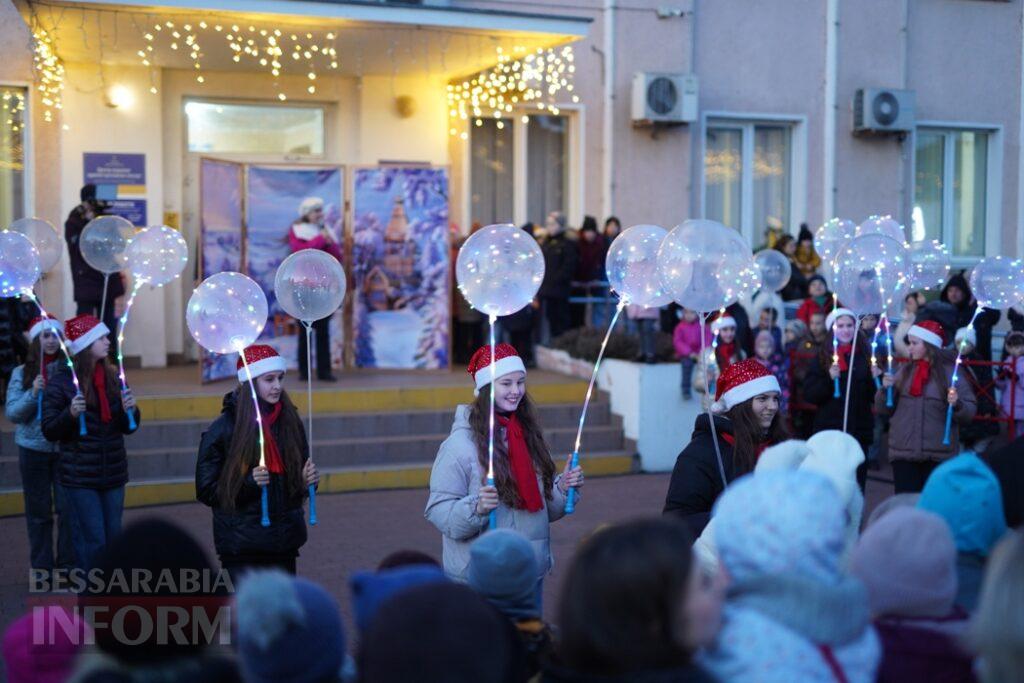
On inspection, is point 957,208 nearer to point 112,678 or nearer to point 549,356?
point 549,356

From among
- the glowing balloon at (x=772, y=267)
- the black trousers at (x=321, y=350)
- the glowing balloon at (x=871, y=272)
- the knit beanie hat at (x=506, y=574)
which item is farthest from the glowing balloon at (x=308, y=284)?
the glowing balloon at (x=772, y=267)

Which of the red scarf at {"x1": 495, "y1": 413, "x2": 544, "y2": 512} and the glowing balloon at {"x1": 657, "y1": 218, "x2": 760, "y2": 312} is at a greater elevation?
the glowing balloon at {"x1": 657, "y1": 218, "x2": 760, "y2": 312}

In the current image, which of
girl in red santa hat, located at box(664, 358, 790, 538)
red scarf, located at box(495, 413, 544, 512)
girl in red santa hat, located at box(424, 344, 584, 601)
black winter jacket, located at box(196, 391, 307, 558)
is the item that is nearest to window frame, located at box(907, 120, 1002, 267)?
girl in red santa hat, located at box(664, 358, 790, 538)

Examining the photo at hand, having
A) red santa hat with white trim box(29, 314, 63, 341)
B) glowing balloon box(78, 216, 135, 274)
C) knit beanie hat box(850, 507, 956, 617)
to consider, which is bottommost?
knit beanie hat box(850, 507, 956, 617)

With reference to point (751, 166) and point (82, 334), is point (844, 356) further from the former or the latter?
point (751, 166)

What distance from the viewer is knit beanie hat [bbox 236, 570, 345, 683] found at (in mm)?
3148

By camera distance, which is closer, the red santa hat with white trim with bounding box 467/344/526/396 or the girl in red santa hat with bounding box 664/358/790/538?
the girl in red santa hat with bounding box 664/358/790/538

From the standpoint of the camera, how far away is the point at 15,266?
824cm

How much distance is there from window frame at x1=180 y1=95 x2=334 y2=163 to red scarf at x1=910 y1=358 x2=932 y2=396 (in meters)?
9.23

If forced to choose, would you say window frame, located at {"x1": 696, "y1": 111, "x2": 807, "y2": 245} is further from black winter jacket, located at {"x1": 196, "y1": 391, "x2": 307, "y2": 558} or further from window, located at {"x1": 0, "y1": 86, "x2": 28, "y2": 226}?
black winter jacket, located at {"x1": 196, "y1": 391, "x2": 307, "y2": 558}

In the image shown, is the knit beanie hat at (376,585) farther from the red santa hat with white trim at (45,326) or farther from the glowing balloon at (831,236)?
the glowing balloon at (831,236)

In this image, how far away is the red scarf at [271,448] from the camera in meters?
6.25

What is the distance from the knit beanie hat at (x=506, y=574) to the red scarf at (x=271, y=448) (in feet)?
7.76

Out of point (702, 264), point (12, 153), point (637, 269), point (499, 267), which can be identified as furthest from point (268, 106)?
point (499, 267)
